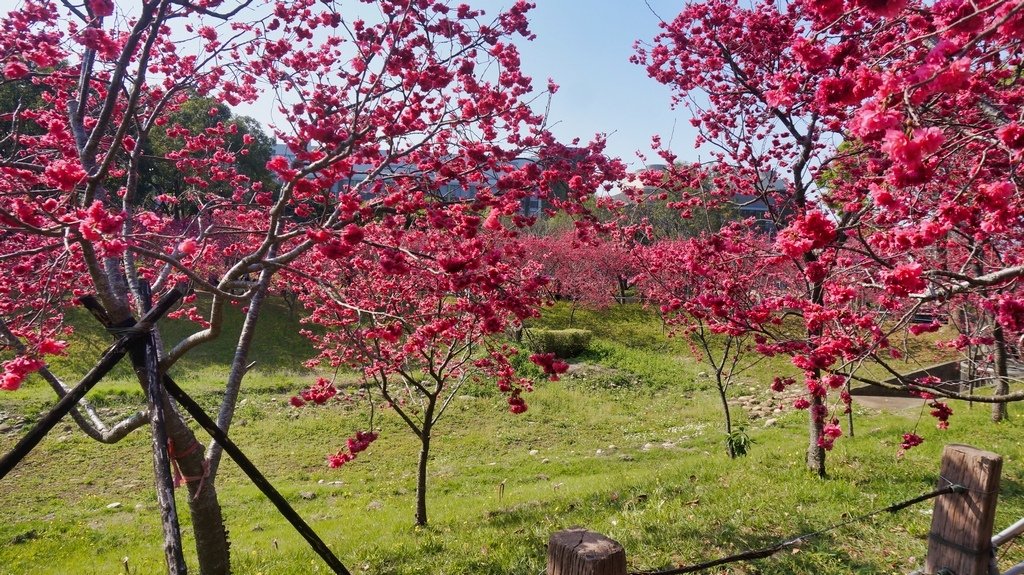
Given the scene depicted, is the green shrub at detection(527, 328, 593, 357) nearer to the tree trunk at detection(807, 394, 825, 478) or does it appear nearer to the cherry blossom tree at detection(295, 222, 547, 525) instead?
the cherry blossom tree at detection(295, 222, 547, 525)

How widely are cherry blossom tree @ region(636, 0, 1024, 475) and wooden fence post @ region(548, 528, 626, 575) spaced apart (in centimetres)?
160

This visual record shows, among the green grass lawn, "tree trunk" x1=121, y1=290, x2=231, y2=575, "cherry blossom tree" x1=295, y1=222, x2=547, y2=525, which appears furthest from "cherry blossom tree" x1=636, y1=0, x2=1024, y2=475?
"tree trunk" x1=121, y1=290, x2=231, y2=575

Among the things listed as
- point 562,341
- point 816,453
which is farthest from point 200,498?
point 562,341

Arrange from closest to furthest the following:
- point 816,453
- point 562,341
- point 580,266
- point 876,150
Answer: point 876,150, point 816,453, point 562,341, point 580,266

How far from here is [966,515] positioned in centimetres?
236

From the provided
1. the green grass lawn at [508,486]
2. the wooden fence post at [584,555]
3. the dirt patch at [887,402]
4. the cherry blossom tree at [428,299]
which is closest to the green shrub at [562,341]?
the green grass lawn at [508,486]

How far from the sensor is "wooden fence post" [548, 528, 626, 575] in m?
1.52

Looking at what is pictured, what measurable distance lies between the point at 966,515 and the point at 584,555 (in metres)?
1.92

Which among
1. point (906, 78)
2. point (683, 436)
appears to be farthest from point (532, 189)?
point (683, 436)

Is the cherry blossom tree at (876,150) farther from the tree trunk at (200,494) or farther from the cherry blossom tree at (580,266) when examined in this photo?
the cherry blossom tree at (580,266)

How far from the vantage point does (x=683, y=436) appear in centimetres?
1028

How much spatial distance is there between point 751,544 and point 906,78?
12.0 ft

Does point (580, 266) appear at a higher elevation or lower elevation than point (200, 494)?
higher

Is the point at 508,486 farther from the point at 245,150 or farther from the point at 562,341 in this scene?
the point at 562,341
